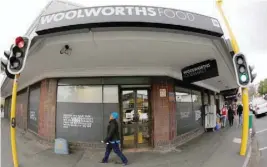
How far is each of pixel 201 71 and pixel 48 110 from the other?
6.22 meters

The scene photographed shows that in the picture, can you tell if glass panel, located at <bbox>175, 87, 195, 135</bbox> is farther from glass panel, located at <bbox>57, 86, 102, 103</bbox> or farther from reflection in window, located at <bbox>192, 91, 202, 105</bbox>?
glass panel, located at <bbox>57, 86, 102, 103</bbox>

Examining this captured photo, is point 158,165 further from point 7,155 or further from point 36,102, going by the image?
point 36,102

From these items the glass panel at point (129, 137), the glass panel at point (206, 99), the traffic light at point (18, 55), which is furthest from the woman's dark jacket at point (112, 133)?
the glass panel at point (206, 99)

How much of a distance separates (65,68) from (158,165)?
15.6 feet

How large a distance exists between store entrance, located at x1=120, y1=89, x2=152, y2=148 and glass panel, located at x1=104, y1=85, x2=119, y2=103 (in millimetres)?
258

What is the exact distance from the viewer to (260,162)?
6098 mm

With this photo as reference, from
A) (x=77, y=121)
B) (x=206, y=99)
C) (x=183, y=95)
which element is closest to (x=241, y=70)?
(x=183, y=95)

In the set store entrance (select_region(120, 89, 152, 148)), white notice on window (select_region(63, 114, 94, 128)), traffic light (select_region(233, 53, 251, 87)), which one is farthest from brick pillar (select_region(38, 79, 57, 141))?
traffic light (select_region(233, 53, 251, 87))

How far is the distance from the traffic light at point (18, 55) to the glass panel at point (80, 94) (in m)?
3.08

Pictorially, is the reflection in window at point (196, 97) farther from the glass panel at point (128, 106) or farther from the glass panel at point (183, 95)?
the glass panel at point (128, 106)

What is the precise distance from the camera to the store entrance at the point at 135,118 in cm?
765

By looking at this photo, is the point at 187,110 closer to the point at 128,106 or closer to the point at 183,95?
the point at 183,95

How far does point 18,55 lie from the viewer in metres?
5.01

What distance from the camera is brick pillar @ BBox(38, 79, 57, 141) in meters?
8.09
